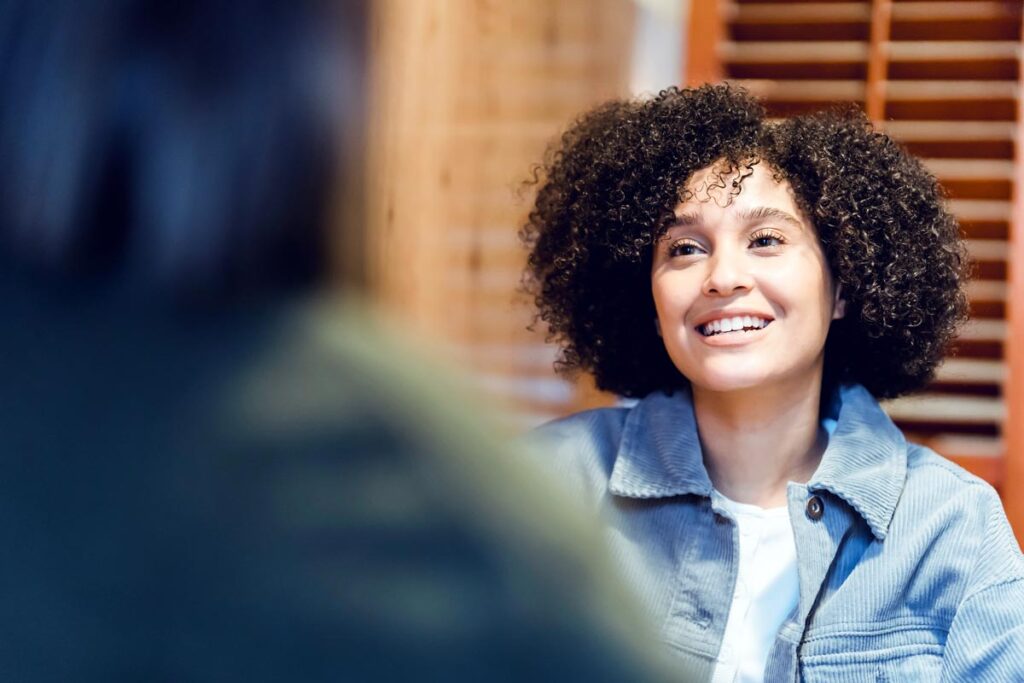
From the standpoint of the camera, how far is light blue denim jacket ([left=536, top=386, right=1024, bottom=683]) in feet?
3.50

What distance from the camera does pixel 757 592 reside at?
3.81 ft

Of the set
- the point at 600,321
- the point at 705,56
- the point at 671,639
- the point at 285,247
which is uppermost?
the point at 705,56

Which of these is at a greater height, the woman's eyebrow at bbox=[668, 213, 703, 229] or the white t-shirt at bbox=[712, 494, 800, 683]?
the woman's eyebrow at bbox=[668, 213, 703, 229]

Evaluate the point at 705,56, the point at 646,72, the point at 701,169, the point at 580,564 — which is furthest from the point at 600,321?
the point at 580,564

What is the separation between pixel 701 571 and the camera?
1162mm

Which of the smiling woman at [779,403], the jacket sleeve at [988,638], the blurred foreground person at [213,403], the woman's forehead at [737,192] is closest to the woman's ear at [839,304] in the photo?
the smiling woman at [779,403]

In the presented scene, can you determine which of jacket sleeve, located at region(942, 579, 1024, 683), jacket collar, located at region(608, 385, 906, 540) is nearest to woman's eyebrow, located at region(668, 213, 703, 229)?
jacket collar, located at region(608, 385, 906, 540)

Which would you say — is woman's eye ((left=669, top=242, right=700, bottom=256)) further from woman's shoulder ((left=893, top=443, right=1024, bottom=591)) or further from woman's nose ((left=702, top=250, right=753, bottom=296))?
woman's shoulder ((left=893, top=443, right=1024, bottom=591))

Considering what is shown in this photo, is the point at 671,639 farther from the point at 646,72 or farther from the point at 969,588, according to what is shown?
the point at 646,72

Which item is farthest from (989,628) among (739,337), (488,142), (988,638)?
(488,142)

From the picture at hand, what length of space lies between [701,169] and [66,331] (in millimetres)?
1092

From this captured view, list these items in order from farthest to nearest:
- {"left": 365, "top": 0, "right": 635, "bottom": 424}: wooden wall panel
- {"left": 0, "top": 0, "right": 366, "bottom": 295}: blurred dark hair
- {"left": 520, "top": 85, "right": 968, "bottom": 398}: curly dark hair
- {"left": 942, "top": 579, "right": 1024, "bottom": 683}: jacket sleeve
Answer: {"left": 365, "top": 0, "right": 635, "bottom": 424}: wooden wall panel → {"left": 520, "top": 85, "right": 968, "bottom": 398}: curly dark hair → {"left": 942, "top": 579, "right": 1024, "bottom": 683}: jacket sleeve → {"left": 0, "top": 0, "right": 366, "bottom": 295}: blurred dark hair

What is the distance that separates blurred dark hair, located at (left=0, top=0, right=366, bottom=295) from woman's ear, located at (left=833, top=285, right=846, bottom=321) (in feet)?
3.74

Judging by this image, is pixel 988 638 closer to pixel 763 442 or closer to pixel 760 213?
pixel 763 442
